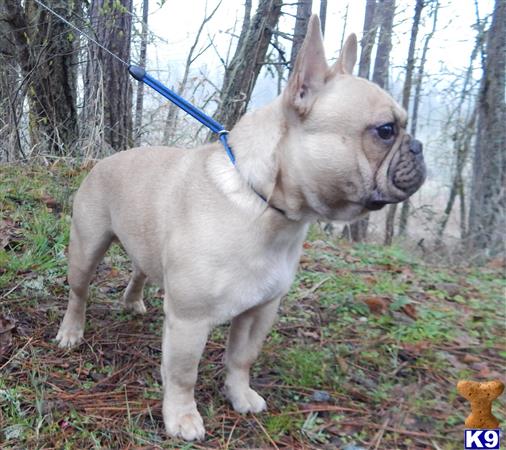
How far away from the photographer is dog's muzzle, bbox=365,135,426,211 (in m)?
2.37

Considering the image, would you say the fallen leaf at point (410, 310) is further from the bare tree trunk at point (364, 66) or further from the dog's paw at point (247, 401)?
the bare tree trunk at point (364, 66)

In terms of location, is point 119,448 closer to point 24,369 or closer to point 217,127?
point 24,369

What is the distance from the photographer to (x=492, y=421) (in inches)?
90.0

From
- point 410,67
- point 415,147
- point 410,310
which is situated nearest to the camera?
point 415,147

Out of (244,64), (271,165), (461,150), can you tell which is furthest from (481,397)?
(461,150)

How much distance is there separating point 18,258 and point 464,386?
330cm

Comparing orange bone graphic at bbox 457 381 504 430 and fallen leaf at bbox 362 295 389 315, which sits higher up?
orange bone graphic at bbox 457 381 504 430

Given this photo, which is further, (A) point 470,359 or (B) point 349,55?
(A) point 470,359

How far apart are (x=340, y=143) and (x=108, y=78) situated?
4.91 meters

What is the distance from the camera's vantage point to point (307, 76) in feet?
7.73

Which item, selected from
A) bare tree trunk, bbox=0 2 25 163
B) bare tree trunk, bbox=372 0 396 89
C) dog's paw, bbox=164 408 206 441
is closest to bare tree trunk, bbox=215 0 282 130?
bare tree trunk, bbox=0 2 25 163

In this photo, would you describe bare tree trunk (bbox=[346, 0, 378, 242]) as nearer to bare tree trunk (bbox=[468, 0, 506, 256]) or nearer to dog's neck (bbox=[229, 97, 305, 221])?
bare tree trunk (bbox=[468, 0, 506, 256])

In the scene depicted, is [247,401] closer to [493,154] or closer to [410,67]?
[493,154]

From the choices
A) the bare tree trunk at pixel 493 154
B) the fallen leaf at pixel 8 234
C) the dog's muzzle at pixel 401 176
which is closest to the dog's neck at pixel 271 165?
the dog's muzzle at pixel 401 176
